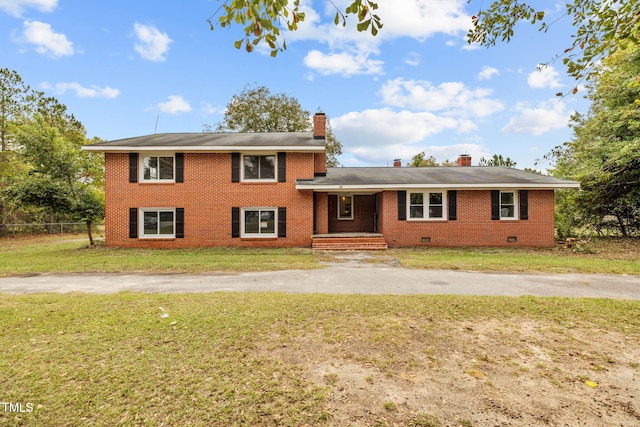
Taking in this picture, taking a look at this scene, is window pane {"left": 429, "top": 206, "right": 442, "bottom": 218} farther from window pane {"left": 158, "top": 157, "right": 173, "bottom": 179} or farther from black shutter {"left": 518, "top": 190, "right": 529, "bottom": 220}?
window pane {"left": 158, "top": 157, "right": 173, "bottom": 179}

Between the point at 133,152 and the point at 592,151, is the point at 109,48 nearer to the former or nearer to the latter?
the point at 133,152

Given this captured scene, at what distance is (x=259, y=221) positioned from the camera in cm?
1493

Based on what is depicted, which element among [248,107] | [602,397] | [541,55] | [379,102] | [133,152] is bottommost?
[602,397]

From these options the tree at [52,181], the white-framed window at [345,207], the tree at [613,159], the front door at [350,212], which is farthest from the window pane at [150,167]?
the tree at [613,159]

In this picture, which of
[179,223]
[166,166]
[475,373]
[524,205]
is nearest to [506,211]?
[524,205]

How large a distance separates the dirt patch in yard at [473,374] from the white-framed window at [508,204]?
39.3 ft

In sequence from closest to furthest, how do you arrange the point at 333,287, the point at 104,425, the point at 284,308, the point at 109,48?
the point at 104,425
the point at 284,308
the point at 333,287
the point at 109,48

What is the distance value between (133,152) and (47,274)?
7749 mm

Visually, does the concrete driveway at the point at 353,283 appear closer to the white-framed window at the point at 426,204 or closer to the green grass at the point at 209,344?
the green grass at the point at 209,344

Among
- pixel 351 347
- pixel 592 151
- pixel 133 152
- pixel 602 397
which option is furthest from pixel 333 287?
pixel 592 151

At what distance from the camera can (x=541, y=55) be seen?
3723 millimetres

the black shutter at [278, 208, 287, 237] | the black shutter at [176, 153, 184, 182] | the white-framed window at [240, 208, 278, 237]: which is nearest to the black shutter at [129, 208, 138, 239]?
the black shutter at [176, 153, 184, 182]

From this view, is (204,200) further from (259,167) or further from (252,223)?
(259,167)

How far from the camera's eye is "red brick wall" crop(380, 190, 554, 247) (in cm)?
1467
